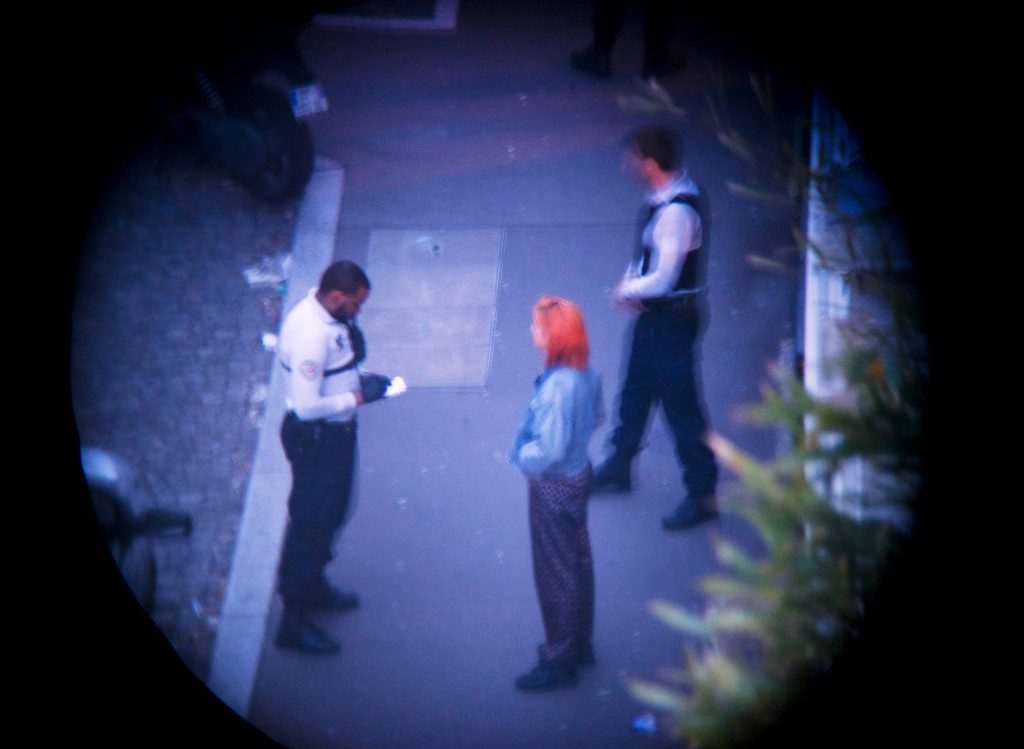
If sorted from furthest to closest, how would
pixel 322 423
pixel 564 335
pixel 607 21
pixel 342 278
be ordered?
pixel 607 21 < pixel 322 423 < pixel 342 278 < pixel 564 335

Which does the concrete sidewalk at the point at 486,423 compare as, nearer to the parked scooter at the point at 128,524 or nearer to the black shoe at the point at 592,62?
the black shoe at the point at 592,62

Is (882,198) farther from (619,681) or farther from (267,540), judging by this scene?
(267,540)

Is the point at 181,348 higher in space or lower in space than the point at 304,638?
higher

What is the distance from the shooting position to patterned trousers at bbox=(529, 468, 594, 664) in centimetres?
294

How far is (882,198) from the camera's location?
113 inches

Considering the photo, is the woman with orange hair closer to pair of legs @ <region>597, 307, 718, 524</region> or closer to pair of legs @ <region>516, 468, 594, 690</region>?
pair of legs @ <region>516, 468, 594, 690</region>

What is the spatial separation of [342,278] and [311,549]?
1.20m

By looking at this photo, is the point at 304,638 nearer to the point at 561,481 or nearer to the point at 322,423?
the point at 322,423

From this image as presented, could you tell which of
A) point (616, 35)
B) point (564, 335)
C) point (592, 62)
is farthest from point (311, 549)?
point (616, 35)

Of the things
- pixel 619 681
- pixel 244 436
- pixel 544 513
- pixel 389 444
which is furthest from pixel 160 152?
pixel 619 681

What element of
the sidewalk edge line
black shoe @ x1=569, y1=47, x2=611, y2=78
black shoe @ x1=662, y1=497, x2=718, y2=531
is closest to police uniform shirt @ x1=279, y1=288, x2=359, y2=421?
the sidewalk edge line

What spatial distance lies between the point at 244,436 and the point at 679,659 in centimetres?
213

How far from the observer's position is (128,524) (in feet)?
10.4

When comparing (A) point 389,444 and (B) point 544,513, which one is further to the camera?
(A) point 389,444
